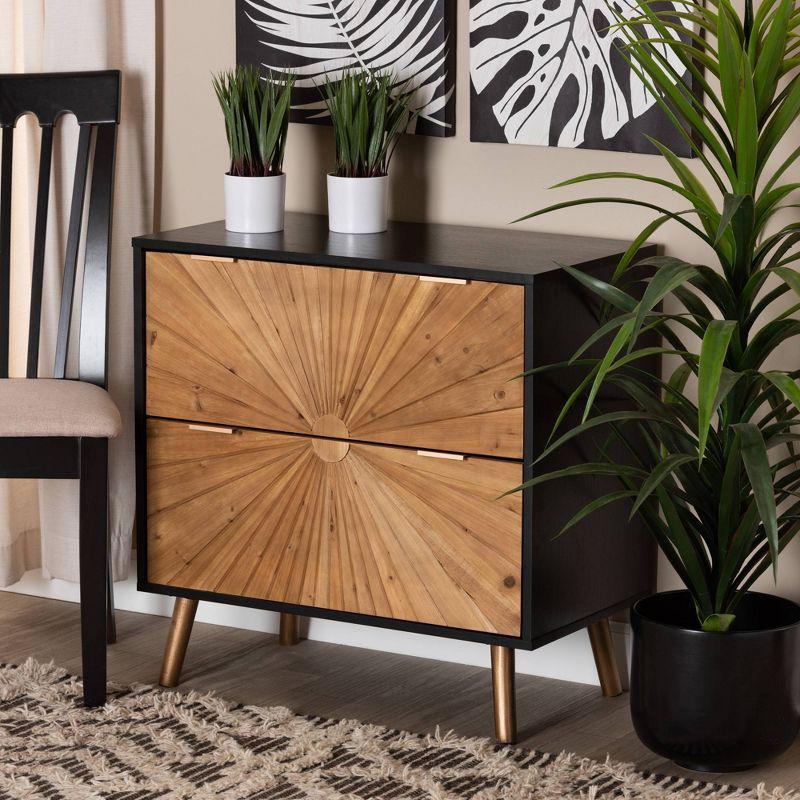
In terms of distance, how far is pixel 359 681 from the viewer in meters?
2.76

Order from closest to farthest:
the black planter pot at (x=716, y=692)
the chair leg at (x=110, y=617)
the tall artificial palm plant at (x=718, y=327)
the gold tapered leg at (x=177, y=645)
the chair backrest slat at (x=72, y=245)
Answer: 1. the tall artificial palm plant at (x=718, y=327)
2. the black planter pot at (x=716, y=692)
3. the gold tapered leg at (x=177, y=645)
4. the chair backrest slat at (x=72, y=245)
5. the chair leg at (x=110, y=617)

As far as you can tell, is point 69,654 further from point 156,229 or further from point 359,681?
point 156,229

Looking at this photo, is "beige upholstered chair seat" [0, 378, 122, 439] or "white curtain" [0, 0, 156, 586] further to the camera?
"white curtain" [0, 0, 156, 586]

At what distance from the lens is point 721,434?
2.28 meters

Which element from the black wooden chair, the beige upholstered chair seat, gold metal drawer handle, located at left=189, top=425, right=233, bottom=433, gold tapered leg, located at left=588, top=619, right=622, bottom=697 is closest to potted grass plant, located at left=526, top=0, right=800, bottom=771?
gold tapered leg, located at left=588, top=619, right=622, bottom=697

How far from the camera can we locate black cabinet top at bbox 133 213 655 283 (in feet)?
7.70

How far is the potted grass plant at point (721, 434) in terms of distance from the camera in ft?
7.05

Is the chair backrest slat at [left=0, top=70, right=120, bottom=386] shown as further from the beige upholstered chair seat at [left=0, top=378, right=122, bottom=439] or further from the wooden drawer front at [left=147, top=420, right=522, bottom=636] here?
the wooden drawer front at [left=147, top=420, right=522, bottom=636]

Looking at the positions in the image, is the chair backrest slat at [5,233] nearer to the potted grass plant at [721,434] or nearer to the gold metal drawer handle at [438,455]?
the gold metal drawer handle at [438,455]

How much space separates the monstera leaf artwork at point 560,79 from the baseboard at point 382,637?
0.90m

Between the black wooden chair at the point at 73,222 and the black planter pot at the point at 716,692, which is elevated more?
the black wooden chair at the point at 73,222

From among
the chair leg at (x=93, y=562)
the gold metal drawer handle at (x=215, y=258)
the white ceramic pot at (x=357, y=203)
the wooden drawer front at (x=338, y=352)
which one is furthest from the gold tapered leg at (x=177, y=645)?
the white ceramic pot at (x=357, y=203)

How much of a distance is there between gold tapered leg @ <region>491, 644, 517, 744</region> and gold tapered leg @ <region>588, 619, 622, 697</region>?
0.25 meters

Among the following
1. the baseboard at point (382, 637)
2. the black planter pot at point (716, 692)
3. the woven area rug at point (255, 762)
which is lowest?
the woven area rug at point (255, 762)
